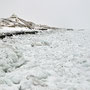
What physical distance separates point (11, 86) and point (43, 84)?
3.46ft

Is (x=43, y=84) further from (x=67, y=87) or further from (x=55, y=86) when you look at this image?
(x=67, y=87)

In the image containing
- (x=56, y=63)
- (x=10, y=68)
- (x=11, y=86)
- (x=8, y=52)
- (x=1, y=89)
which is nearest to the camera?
(x=1, y=89)

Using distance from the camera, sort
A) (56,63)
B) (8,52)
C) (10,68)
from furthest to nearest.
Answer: (8,52) → (56,63) → (10,68)

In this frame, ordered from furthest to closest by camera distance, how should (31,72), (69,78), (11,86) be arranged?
(31,72)
(69,78)
(11,86)

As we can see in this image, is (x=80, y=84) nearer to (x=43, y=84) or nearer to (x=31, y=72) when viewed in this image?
(x=43, y=84)

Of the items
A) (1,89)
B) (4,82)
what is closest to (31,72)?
(4,82)

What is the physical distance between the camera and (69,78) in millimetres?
6605

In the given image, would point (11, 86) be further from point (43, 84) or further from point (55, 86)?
point (55, 86)

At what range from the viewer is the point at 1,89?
5562 mm

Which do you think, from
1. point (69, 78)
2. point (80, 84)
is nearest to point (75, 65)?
point (69, 78)

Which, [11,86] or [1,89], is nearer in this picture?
[1,89]

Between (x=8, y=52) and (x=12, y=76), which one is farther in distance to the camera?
(x=8, y=52)

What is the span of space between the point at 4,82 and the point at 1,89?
2.13 ft

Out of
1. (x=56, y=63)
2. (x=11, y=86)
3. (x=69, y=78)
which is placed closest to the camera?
(x=11, y=86)
